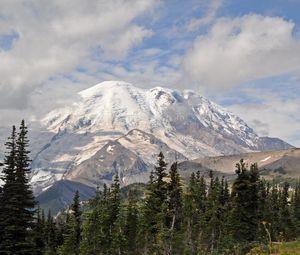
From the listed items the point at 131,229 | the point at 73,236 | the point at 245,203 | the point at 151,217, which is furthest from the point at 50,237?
the point at 245,203

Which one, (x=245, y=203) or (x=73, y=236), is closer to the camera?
(x=245, y=203)

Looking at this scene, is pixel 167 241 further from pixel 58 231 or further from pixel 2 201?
pixel 58 231

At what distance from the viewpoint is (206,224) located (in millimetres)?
81500

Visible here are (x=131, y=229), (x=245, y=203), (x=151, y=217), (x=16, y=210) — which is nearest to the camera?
(x=16, y=210)

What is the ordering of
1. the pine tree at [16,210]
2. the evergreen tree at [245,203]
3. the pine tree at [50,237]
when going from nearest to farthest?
1. the pine tree at [16,210]
2. the evergreen tree at [245,203]
3. the pine tree at [50,237]

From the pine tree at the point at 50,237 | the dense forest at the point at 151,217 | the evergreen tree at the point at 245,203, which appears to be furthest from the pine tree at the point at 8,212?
the pine tree at the point at 50,237

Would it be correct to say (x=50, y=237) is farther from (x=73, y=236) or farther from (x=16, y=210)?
(x=16, y=210)

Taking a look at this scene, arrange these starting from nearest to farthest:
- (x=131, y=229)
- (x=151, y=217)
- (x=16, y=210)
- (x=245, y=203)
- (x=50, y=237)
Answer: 1. (x=16, y=210)
2. (x=245, y=203)
3. (x=151, y=217)
4. (x=131, y=229)
5. (x=50, y=237)

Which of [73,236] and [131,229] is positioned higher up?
[131,229]

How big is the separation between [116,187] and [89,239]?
994 centimetres

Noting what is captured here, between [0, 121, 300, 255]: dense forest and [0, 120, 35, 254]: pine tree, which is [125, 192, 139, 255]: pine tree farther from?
[0, 120, 35, 254]: pine tree

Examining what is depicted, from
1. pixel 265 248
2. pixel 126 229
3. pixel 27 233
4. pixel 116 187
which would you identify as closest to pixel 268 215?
pixel 126 229

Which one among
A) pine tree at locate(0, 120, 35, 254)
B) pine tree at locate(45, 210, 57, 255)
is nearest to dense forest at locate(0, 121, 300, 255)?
pine tree at locate(0, 120, 35, 254)

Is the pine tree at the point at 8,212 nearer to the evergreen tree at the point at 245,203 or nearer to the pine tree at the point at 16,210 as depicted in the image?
the pine tree at the point at 16,210
